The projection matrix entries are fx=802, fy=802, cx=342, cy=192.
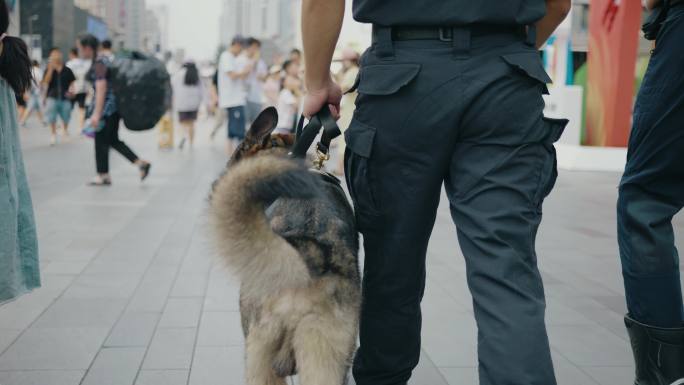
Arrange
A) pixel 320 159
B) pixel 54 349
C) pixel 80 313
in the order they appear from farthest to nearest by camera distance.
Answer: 1. pixel 80 313
2. pixel 54 349
3. pixel 320 159

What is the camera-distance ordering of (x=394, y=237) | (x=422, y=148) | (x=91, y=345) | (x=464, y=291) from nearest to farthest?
1. (x=422, y=148)
2. (x=394, y=237)
3. (x=91, y=345)
4. (x=464, y=291)

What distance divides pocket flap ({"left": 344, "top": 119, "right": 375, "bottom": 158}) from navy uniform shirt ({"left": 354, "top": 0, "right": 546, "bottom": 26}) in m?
0.33

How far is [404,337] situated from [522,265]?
2.28 feet

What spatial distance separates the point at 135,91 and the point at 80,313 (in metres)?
5.96

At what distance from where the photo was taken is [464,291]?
5.34 metres

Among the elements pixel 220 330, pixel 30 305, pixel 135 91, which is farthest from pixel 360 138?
pixel 135 91

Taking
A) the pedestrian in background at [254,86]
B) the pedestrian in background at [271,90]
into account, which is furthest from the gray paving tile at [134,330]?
the pedestrian in background at [271,90]

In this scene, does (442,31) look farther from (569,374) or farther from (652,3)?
(569,374)

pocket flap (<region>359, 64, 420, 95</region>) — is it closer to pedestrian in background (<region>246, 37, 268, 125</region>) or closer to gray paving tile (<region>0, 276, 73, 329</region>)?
gray paving tile (<region>0, 276, 73, 329</region>)

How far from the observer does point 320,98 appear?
2719mm

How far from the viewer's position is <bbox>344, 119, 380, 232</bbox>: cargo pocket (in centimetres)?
253

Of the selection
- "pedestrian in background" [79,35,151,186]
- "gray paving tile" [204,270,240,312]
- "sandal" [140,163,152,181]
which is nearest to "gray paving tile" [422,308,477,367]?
"gray paving tile" [204,270,240,312]

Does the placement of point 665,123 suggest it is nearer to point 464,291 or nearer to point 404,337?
point 404,337

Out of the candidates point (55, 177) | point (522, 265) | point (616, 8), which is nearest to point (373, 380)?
point (522, 265)
